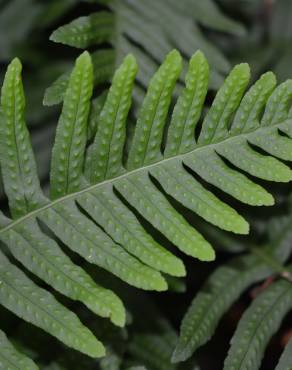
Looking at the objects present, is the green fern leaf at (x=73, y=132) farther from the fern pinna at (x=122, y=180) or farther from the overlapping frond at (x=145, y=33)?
the overlapping frond at (x=145, y=33)

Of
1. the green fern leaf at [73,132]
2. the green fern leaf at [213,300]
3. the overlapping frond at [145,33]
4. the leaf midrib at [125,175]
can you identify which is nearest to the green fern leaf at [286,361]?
the green fern leaf at [213,300]

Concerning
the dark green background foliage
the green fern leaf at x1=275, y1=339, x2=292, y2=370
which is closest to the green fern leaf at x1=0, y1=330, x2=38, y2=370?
the dark green background foliage

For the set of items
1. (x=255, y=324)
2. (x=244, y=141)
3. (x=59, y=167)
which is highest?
(x=244, y=141)

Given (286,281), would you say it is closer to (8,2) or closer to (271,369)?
(271,369)

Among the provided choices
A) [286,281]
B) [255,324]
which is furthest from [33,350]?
[286,281]

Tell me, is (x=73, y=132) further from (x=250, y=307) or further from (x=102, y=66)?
(x=250, y=307)

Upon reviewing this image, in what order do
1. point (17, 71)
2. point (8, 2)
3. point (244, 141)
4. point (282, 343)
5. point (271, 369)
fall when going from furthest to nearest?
point (8, 2), point (271, 369), point (282, 343), point (244, 141), point (17, 71)

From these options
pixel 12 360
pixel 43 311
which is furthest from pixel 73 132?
pixel 12 360
